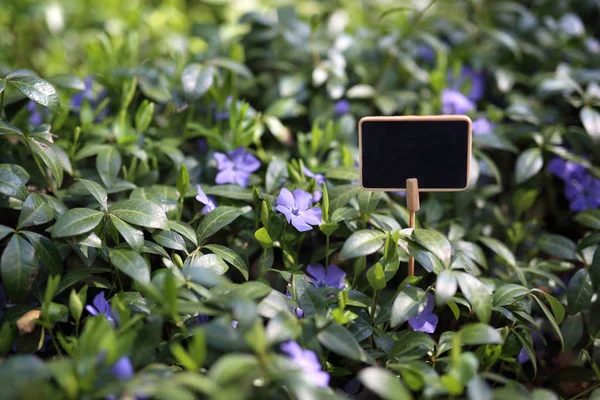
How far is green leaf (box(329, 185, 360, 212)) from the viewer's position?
1.18 metres

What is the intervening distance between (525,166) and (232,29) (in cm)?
Answer: 107

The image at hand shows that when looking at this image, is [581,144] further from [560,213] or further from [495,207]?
[495,207]

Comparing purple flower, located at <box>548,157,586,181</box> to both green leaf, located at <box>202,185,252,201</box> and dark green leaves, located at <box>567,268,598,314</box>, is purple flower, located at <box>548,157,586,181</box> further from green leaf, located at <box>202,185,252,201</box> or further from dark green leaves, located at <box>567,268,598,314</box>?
green leaf, located at <box>202,185,252,201</box>

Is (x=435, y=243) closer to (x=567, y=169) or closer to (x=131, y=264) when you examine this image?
(x=131, y=264)

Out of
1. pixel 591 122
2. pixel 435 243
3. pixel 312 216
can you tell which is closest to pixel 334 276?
pixel 312 216

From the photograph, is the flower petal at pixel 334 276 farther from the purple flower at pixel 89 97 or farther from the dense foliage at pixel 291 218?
the purple flower at pixel 89 97

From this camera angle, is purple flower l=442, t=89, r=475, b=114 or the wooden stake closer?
the wooden stake

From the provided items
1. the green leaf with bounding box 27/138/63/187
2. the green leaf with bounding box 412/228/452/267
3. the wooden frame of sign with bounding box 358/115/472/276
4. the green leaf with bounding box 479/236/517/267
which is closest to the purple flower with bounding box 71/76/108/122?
the green leaf with bounding box 27/138/63/187

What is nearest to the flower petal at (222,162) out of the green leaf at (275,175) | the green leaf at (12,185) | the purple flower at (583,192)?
the green leaf at (275,175)

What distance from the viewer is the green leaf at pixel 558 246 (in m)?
1.33

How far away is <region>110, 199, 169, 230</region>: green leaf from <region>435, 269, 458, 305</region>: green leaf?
51 centimetres

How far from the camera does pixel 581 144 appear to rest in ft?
5.24

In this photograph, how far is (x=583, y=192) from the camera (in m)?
1.52

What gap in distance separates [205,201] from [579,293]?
79 cm
